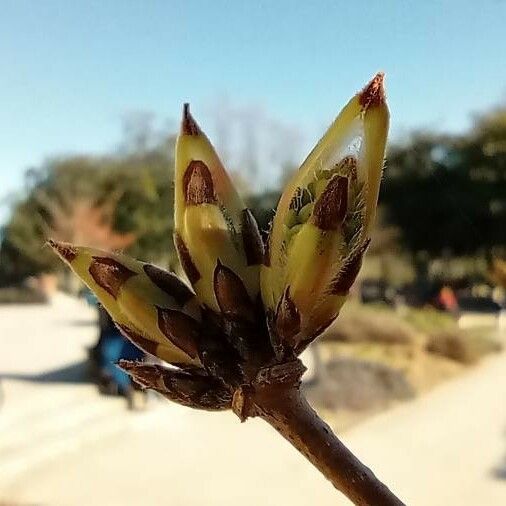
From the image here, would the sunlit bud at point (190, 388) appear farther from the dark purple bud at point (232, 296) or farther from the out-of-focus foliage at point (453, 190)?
the out-of-focus foliage at point (453, 190)

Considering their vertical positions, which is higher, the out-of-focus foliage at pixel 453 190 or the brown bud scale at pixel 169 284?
the out-of-focus foliage at pixel 453 190

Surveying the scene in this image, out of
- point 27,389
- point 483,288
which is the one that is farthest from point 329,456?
point 483,288

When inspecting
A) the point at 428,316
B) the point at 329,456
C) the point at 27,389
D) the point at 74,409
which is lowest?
the point at 329,456

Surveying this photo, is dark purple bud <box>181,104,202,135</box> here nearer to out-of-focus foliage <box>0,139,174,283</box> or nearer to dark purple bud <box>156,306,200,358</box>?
→ dark purple bud <box>156,306,200,358</box>

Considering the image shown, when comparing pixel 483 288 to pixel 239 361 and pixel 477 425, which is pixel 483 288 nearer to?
pixel 477 425

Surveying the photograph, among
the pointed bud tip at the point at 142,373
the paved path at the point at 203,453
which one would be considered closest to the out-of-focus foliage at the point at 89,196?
the paved path at the point at 203,453
